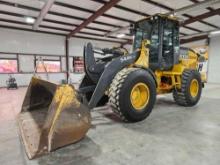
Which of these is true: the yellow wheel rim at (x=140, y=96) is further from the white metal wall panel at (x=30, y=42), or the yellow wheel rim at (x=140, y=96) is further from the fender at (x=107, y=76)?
the white metal wall panel at (x=30, y=42)

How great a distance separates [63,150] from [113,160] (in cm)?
67

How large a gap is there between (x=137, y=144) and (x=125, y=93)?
94 cm

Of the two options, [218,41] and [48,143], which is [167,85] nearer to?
[48,143]

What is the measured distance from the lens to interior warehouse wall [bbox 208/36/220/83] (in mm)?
12594

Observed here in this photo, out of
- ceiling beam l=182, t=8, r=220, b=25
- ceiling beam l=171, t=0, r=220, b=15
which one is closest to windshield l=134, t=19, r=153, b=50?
ceiling beam l=171, t=0, r=220, b=15

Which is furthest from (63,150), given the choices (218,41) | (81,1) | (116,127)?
(218,41)

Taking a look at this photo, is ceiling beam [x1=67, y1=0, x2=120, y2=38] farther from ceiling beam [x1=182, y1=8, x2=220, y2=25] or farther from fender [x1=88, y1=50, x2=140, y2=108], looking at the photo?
ceiling beam [x1=182, y1=8, x2=220, y2=25]

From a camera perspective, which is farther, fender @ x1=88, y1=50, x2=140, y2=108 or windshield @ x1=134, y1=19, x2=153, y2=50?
windshield @ x1=134, y1=19, x2=153, y2=50

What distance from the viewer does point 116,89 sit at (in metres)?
Result: 2.93

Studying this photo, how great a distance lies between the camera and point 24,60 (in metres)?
11.5

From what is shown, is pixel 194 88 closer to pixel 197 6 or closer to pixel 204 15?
pixel 197 6

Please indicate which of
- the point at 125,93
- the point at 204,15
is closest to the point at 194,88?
the point at 125,93

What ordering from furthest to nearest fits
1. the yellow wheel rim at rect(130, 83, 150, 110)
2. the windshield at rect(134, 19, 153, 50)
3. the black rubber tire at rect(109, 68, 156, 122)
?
the windshield at rect(134, 19, 153, 50) < the yellow wheel rim at rect(130, 83, 150, 110) < the black rubber tire at rect(109, 68, 156, 122)

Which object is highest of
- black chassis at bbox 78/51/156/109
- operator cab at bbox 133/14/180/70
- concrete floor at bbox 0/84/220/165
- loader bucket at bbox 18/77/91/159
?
operator cab at bbox 133/14/180/70
